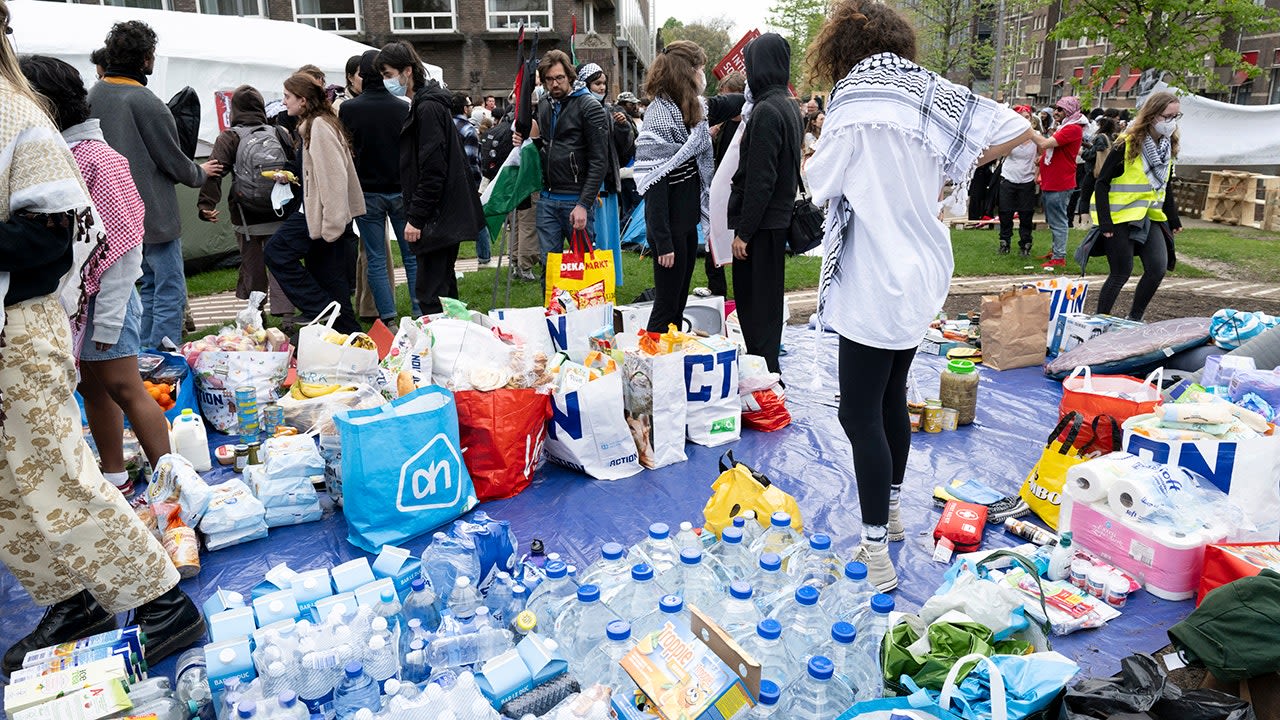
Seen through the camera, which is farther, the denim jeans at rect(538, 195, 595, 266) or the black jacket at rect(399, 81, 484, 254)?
the denim jeans at rect(538, 195, 595, 266)

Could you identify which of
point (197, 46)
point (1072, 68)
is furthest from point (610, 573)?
point (1072, 68)

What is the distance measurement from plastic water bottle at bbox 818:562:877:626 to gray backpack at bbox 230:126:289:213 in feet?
16.5

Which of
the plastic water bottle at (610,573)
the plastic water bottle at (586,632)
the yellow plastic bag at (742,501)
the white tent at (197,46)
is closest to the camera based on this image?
the plastic water bottle at (586,632)

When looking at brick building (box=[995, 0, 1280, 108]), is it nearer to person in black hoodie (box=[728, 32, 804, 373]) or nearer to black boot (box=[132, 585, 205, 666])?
person in black hoodie (box=[728, 32, 804, 373])

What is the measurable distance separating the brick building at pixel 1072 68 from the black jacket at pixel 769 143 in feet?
44.4

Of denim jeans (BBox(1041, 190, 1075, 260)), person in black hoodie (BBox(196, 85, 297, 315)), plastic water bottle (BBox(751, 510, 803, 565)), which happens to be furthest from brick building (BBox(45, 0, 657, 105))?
plastic water bottle (BBox(751, 510, 803, 565))

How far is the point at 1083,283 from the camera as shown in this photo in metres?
5.79

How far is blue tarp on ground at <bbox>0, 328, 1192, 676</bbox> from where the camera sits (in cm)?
289

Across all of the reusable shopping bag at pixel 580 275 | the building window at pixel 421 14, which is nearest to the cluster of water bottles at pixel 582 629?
the reusable shopping bag at pixel 580 275

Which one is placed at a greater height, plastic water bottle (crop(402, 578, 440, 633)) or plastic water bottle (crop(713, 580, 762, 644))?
plastic water bottle (crop(713, 580, 762, 644))

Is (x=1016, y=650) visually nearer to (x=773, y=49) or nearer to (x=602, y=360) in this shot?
(x=602, y=360)

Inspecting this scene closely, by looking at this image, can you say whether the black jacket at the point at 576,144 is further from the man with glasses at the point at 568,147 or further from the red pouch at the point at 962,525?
the red pouch at the point at 962,525

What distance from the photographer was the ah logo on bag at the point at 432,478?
334 centimetres

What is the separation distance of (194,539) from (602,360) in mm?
1920
